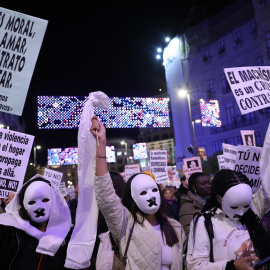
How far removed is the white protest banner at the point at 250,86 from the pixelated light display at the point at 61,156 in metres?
34.3

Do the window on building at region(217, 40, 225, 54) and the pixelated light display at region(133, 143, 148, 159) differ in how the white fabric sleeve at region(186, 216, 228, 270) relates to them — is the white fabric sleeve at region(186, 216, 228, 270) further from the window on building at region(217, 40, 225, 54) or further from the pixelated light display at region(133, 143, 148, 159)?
the pixelated light display at region(133, 143, 148, 159)

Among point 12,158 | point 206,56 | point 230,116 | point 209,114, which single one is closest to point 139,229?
point 12,158

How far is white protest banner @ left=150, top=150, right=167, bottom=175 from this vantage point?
12422mm

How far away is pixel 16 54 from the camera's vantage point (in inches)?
187

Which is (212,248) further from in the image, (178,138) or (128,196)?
(178,138)

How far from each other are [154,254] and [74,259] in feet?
2.30

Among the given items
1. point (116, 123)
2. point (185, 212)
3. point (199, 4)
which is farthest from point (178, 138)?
point (185, 212)

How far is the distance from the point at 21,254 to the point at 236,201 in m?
2.06

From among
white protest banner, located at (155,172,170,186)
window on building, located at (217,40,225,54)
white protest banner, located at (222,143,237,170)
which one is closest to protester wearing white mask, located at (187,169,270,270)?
white protest banner, located at (222,143,237,170)

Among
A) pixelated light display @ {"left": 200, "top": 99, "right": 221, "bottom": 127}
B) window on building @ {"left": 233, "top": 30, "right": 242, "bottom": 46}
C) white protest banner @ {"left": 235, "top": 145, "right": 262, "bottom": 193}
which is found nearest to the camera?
Answer: white protest banner @ {"left": 235, "top": 145, "right": 262, "bottom": 193}

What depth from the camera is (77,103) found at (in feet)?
84.0

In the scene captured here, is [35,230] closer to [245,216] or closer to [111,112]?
[245,216]

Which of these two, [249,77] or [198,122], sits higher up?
[198,122]

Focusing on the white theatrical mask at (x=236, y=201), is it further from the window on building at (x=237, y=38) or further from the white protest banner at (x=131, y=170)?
the window on building at (x=237, y=38)
